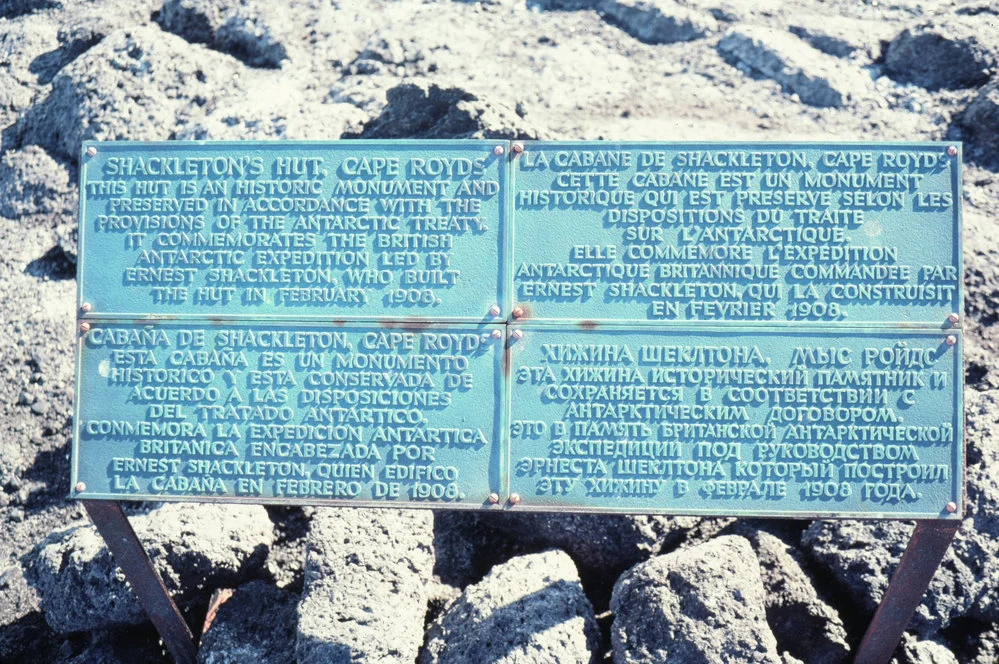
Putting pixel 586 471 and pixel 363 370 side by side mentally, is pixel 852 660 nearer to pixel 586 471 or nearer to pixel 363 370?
pixel 586 471

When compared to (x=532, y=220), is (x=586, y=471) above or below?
below

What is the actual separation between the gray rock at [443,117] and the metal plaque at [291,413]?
6.37 feet

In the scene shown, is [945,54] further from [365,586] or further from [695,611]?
[365,586]

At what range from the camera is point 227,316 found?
330 centimetres

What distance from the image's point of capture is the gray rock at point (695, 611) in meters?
3.35

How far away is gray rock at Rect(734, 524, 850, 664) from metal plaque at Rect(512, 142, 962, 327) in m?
1.32

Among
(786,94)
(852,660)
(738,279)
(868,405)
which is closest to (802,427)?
(868,405)

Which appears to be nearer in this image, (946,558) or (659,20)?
(946,558)

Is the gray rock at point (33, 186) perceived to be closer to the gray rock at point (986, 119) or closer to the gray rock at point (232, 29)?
the gray rock at point (232, 29)

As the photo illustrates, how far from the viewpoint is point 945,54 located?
599 centimetres

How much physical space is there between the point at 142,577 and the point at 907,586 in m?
3.11

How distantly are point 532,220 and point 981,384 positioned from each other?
9.03ft

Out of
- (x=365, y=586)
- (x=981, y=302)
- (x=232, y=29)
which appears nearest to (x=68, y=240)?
(x=232, y=29)

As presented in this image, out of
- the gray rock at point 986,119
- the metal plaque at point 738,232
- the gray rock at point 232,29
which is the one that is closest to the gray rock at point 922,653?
the metal plaque at point 738,232
